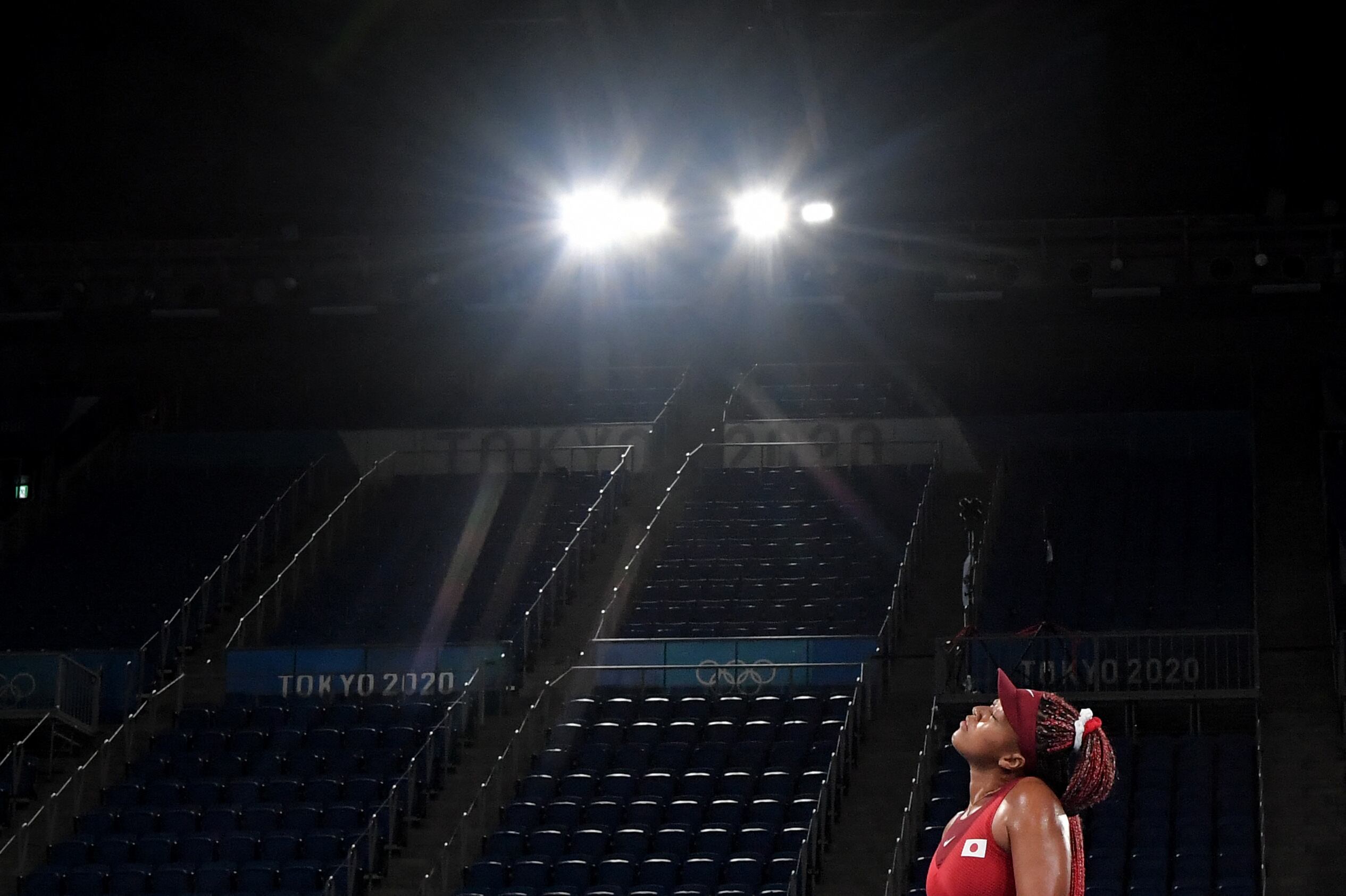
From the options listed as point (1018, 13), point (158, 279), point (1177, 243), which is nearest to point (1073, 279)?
point (1177, 243)

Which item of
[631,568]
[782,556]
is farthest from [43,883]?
[782,556]

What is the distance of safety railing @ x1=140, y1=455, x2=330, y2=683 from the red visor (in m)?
16.8

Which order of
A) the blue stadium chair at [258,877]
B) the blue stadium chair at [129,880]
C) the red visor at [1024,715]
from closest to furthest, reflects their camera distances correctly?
the red visor at [1024,715]
the blue stadium chair at [258,877]
the blue stadium chair at [129,880]

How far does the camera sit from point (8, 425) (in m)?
28.5

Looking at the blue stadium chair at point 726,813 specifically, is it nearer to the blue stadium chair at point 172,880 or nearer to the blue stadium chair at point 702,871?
the blue stadium chair at point 702,871

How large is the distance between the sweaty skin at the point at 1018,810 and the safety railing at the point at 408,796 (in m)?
11.5

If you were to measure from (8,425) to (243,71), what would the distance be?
6.41 metres

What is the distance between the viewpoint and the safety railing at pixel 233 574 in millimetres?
21203

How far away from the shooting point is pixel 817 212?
1003 inches

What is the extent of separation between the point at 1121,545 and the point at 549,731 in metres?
7.28

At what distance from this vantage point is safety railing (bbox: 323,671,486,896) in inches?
640

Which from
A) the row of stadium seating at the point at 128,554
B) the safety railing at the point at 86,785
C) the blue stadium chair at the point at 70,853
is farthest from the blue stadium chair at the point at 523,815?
the row of stadium seating at the point at 128,554

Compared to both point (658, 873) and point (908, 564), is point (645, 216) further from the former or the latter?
point (658, 873)

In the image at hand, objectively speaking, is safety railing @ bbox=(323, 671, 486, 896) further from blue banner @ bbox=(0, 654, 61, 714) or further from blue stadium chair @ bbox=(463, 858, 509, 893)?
blue banner @ bbox=(0, 654, 61, 714)
